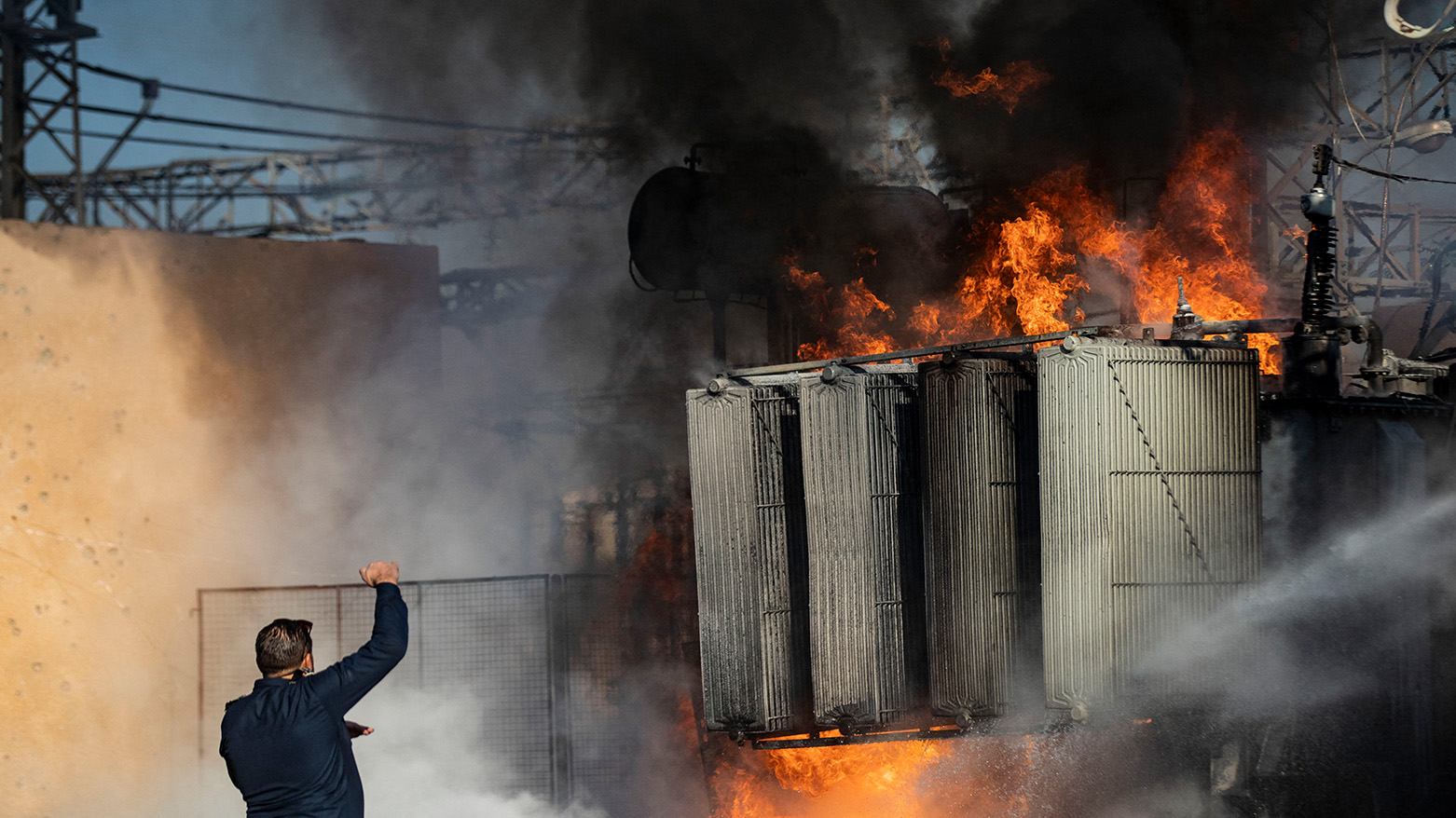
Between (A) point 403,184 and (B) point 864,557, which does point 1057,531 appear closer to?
(B) point 864,557

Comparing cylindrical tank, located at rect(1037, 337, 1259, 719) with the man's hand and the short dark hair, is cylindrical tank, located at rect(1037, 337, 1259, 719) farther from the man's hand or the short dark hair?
the short dark hair

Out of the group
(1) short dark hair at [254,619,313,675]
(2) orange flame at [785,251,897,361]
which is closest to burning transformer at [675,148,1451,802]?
(1) short dark hair at [254,619,313,675]

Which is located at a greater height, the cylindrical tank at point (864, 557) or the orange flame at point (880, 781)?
the cylindrical tank at point (864, 557)

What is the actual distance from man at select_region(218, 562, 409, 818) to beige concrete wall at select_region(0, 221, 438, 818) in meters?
7.77

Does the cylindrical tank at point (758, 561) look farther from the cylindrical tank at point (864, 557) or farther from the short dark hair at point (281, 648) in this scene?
the short dark hair at point (281, 648)

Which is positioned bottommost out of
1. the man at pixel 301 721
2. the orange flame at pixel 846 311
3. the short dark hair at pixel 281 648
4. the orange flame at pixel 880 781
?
the orange flame at pixel 880 781

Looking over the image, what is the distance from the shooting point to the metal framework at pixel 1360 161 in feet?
47.5

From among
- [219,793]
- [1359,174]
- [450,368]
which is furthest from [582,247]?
[1359,174]

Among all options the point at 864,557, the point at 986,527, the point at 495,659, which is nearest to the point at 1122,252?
the point at 986,527

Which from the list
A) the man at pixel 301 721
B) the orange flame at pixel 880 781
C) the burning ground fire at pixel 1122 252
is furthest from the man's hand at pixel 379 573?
the burning ground fire at pixel 1122 252

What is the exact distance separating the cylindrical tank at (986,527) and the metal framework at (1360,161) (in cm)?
777

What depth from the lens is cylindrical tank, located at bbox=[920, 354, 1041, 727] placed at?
25.1ft

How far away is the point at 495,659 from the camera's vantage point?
11844 mm

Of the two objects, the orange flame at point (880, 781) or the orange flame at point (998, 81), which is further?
the orange flame at point (998, 81)
